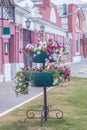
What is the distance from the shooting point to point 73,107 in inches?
500

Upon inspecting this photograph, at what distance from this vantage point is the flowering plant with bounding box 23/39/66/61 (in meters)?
9.88

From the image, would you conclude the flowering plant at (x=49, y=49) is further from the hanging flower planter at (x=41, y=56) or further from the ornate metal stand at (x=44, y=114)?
the ornate metal stand at (x=44, y=114)

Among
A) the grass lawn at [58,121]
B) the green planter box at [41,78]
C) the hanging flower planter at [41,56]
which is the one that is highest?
the hanging flower planter at [41,56]

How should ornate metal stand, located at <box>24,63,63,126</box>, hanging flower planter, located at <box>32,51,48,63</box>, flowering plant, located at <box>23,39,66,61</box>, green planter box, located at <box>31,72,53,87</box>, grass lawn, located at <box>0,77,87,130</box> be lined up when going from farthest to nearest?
ornate metal stand, located at <box>24,63,63,126</box> < hanging flower planter, located at <box>32,51,48,63</box> < flowering plant, located at <box>23,39,66,61</box> < green planter box, located at <box>31,72,53,87</box> < grass lawn, located at <box>0,77,87,130</box>

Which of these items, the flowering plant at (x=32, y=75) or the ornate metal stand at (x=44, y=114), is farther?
the ornate metal stand at (x=44, y=114)

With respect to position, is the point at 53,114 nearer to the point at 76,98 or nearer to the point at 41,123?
the point at 41,123

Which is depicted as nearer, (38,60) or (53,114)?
(38,60)

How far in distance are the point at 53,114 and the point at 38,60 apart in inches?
71.4

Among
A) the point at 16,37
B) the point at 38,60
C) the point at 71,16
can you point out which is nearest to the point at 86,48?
the point at 71,16

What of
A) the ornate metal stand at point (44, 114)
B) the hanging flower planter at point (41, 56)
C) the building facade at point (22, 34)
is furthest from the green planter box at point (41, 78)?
the building facade at point (22, 34)

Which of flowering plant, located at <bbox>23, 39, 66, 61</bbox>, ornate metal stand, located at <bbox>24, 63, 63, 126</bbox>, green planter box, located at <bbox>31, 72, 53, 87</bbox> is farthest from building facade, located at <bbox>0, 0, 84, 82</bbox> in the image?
ornate metal stand, located at <bbox>24, 63, 63, 126</bbox>

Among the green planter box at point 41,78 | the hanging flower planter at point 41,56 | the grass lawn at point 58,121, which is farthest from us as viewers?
the hanging flower planter at point 41,56

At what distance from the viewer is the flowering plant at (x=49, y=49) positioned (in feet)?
32.4

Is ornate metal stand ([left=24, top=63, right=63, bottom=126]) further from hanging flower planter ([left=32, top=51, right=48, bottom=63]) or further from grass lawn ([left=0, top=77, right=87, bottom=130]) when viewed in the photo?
hanging flower planter ([left=32, top=51, right=48, bottom=63])
